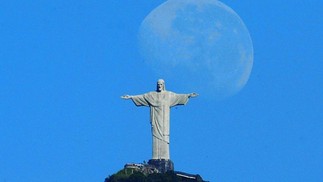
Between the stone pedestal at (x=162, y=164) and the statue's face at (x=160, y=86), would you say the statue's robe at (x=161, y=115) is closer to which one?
the statue's face at (x=160, y=86)

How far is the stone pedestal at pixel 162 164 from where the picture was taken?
7881 cm

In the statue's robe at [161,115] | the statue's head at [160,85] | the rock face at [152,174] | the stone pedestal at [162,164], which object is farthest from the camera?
the statue's head at [160,85]

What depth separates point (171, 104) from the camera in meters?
80.2

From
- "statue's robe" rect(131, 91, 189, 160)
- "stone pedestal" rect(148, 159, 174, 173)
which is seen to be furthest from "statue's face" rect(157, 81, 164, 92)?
"stone pedestal" rect(148, 159, 174, 173)

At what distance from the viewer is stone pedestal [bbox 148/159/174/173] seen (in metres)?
78.8

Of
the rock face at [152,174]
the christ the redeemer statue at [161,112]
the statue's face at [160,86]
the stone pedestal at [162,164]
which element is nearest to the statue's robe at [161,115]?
the christ the redeemer statue at [161,112]

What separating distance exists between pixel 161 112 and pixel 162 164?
298cm

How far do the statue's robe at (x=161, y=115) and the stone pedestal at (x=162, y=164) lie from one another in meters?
0.35

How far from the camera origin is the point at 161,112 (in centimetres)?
8031

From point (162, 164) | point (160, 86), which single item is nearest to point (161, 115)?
point (160, 86)

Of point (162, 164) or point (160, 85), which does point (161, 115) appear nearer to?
point (160, 85)

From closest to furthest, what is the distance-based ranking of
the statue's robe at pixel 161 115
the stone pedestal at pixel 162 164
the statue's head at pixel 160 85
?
1. the stone pedestal at pixel 162 164
2. the statue's robe at pixel 161 115
3. the statue's head at pixel 160 85

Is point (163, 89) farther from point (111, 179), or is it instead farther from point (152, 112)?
point (111, 179)

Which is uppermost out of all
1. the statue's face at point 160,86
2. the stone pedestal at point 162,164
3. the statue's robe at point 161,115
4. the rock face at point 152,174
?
the statue's face at point 160,86
